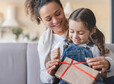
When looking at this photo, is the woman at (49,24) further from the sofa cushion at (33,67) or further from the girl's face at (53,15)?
the sofa cushion at (33,67)

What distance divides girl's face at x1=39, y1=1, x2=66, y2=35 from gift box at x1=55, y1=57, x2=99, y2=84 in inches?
12.8

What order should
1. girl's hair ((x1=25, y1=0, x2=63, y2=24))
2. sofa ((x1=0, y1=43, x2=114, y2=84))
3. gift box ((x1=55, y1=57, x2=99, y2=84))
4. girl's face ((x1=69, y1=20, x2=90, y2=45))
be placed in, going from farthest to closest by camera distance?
sofa ((x1=0, y1=43, x2=114, y2=84)) < girl's hair ((x1=25, y1=0, x2=63, y2=24)) < girl's face ((x1=69, y1=20, x2=90, y2=45)) < gift box ((x1=55, y1=57, x2=99, y2=84))

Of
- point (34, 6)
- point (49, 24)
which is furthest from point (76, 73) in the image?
point (34, 6)

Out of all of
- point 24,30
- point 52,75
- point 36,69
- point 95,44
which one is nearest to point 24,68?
point 36,69

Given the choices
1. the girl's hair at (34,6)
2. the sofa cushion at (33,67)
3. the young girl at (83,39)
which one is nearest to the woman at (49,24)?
the girl's hair at (34,6)

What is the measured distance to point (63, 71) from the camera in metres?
0.96

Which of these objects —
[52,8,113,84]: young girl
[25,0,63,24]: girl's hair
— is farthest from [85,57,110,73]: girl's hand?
[25,0,63,24]: girl's hair

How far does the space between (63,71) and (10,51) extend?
73 cm

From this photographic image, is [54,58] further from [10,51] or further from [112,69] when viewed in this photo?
[10,51]

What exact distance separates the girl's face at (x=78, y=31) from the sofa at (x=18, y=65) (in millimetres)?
582

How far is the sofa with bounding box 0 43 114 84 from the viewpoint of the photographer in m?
1.49

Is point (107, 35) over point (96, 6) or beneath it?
beneath

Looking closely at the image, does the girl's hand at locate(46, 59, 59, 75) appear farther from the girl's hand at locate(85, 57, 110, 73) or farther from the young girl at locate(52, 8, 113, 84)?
the girl's hand at locate(85, 57, 110, 73)

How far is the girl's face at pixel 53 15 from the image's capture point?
1.17 m
